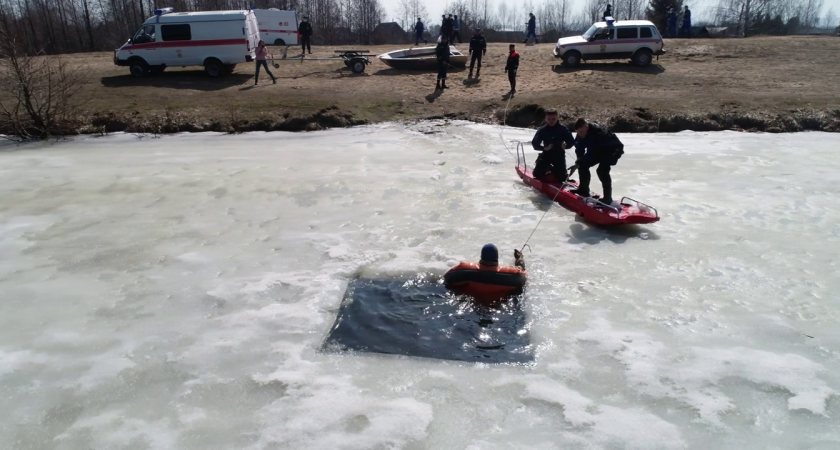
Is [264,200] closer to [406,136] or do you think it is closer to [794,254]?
[406,136]

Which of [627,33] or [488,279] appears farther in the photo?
[627,33]

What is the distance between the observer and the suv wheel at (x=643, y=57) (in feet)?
70.9

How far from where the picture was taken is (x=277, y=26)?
1164 inches

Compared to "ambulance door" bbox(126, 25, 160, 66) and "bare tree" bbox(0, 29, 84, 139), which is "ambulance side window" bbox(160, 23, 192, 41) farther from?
"bare tree" bbox(0, 29, 84, 139)

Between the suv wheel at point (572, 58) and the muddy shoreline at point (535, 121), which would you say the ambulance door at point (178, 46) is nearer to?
the muddy shoreline at point (535, 121)

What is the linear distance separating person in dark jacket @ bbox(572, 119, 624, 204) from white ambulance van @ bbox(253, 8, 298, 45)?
25077mm

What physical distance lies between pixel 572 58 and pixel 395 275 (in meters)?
17.8

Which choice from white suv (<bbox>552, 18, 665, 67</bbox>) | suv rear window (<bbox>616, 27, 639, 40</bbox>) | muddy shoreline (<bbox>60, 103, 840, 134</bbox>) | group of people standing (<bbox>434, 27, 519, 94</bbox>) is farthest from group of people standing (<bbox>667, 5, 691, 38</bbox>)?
muddy shoreline (<bbox>60, 103, 840, 134</bbox>)

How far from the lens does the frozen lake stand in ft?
14.0

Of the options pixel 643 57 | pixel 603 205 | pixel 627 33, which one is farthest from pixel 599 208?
pixel 627 33

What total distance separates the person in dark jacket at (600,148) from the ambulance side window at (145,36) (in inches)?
702

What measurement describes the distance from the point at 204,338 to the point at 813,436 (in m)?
5.11

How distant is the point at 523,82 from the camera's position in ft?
64.8

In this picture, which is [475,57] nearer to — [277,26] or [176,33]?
[176,33]
